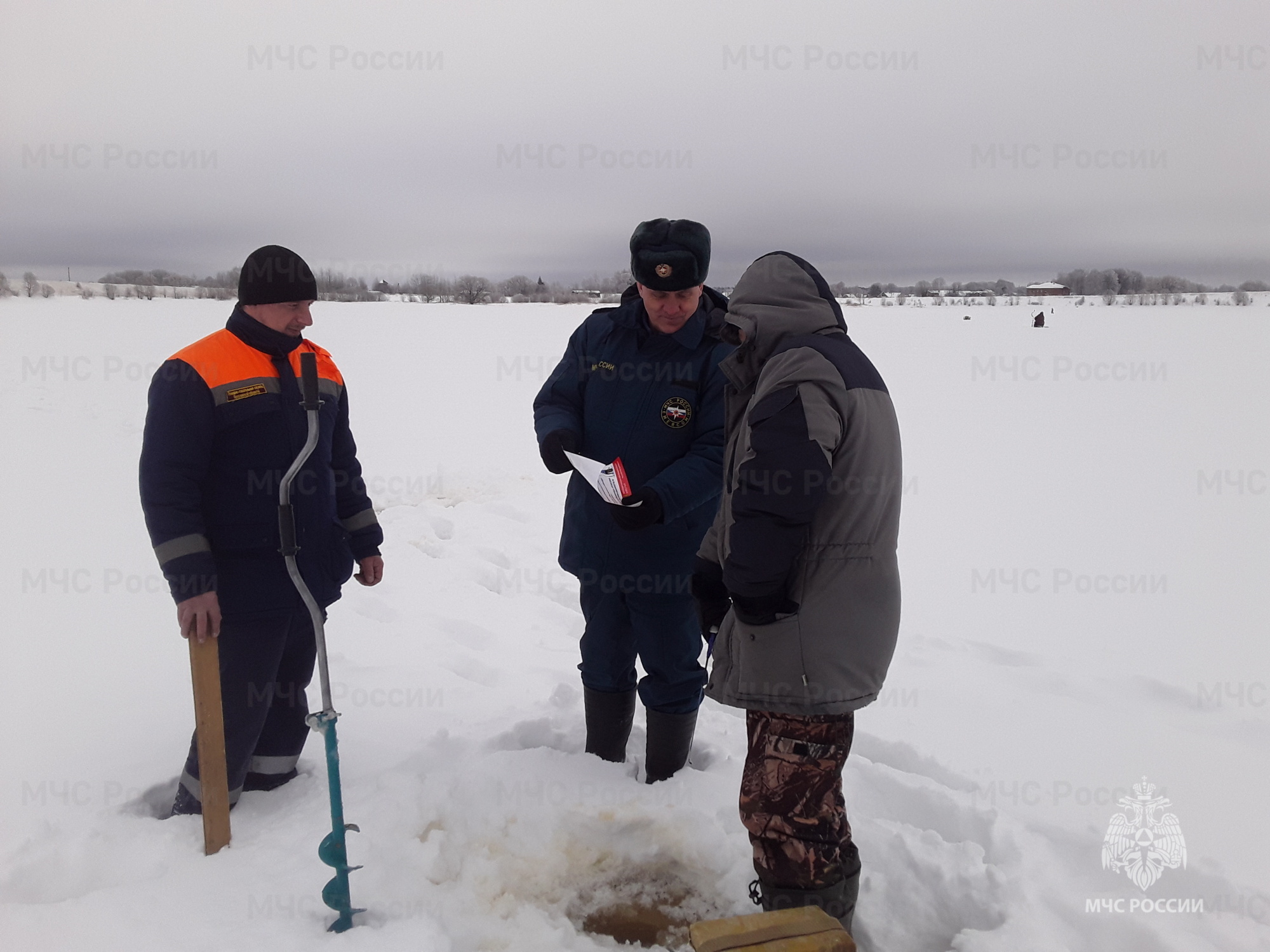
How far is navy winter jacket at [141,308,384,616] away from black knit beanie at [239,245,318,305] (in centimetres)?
8

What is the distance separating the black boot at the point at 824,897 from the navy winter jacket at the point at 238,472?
5.26 feet

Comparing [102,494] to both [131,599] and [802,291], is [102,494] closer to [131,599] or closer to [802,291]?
[131,599]

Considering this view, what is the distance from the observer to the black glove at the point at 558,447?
8.28 ft

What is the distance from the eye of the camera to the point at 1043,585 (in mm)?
4797

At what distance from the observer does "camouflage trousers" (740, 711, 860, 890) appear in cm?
200

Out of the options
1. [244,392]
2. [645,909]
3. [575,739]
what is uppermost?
[244,392]

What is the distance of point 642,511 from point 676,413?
0.37 meters

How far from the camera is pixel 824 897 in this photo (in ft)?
6.65

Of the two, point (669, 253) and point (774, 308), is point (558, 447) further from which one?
point (774, 308)

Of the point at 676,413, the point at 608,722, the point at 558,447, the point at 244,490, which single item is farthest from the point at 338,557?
the point at 676,413

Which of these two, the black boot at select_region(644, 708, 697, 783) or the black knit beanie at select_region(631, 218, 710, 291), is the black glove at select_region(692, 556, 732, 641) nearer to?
the black boot at select_region(644, 708, 697, 783)

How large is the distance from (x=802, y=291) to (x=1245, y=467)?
726 centimetres

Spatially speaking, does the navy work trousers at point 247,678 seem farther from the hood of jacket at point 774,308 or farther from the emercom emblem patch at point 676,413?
the hood of jacket at point 774,308

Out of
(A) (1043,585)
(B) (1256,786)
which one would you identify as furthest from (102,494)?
(B) (1256,786)
